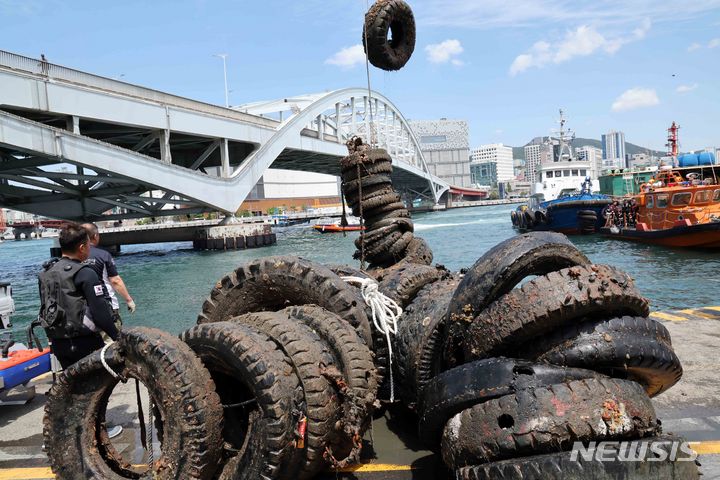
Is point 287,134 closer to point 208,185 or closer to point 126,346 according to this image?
point 208,185

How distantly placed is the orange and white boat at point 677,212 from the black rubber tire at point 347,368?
912 inches

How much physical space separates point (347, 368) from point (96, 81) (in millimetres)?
35532

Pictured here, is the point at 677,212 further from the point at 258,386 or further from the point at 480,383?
the point at 258,386

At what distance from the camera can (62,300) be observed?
4016 mm

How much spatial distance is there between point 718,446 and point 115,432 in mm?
4936

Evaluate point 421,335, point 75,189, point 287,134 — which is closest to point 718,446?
point 421,335

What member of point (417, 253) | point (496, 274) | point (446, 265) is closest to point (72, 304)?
point (496, 274)

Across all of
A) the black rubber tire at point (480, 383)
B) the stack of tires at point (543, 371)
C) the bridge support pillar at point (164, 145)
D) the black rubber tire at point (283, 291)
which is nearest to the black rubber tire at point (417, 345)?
the stack of tires at point (543, 371)

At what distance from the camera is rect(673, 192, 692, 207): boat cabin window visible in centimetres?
2374

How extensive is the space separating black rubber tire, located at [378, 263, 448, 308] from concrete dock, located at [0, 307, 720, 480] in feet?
A: 3.75

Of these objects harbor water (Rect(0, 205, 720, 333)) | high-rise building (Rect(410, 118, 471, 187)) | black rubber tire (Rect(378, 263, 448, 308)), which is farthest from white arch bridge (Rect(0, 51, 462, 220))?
high-rise building (Rect(410, 118, 471, 187))

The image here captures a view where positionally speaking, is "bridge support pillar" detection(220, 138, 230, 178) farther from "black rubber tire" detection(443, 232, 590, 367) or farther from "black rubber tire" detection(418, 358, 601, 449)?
"black rubber tire" detection(418, 358, 601, 449)

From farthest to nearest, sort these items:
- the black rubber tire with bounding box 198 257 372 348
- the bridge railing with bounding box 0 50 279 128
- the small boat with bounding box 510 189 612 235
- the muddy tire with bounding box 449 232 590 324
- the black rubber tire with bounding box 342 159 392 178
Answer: the small boat with bounding box 510 189 612 235, the bridge railing with bounding box 0 50 279 128, the black rubber tire with bounding box 342 159 392 178, the black rubber tire with bounding box 198 257 372 348, the muddy tire with bounding box 449 232 590 324

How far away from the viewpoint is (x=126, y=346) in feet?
11.4
